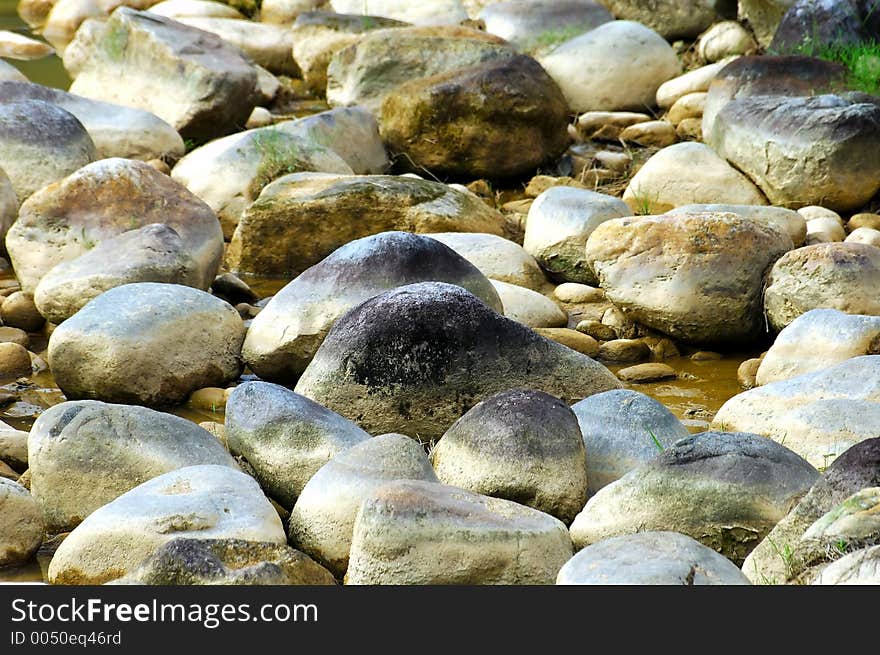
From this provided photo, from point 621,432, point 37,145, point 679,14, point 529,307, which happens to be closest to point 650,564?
point 621,432

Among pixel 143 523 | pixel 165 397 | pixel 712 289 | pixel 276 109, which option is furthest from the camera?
pixel 276 109

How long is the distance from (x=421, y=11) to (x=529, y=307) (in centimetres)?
589

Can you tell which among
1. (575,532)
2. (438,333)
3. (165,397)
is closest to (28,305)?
(165,397)

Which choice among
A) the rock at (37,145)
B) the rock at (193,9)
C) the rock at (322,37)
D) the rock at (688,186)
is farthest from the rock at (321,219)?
the rock at (193,9)

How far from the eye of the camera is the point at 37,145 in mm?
6938

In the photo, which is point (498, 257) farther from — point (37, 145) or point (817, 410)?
point (37, 145)

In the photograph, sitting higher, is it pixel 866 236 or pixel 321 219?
pixel 866 236

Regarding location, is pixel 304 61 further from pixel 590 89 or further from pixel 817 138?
pixel 817 138

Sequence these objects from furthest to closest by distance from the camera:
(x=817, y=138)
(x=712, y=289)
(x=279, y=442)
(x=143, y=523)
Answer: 1. (x=817, y=138)
2. (x=712, y=289)
3. (x=279, y=442)
4. (x=143, y=523)

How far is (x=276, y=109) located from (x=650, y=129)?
2995mm

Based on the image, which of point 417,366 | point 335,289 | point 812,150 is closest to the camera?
point 417,366

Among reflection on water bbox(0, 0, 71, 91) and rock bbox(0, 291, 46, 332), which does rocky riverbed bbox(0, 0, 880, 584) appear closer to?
rock bbox(0, 291, 46, 332)

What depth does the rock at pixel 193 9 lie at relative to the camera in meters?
11.9

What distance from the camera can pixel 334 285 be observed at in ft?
17.1
